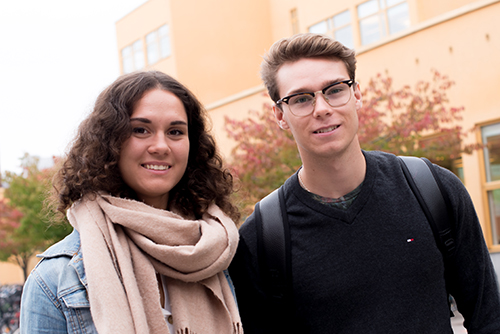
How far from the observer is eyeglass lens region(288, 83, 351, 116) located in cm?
242

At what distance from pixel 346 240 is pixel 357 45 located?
1495cm

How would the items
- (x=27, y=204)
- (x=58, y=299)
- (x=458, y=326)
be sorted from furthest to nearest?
1. (x=27, y=204)
2. (x=458, y=326)
3. (x=58, y=299)

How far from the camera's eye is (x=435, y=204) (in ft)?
7.59

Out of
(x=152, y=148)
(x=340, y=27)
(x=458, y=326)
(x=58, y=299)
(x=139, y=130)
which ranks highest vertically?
(x=340, y=27)

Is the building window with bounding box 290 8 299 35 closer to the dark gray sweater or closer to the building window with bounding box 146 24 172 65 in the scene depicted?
the building window with bounding box 146 24 172 65

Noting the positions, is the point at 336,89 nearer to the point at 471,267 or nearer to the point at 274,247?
the point at 274,247

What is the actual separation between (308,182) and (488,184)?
9428 millimetres

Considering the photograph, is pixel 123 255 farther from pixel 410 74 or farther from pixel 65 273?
pixel 410 74

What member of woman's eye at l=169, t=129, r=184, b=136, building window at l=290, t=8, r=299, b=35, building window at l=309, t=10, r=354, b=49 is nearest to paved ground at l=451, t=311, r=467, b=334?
woman's eye at l=169, t=129, r=184, b=136

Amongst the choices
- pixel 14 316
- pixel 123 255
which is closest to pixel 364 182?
pixel 123 255

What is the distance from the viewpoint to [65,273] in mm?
2119

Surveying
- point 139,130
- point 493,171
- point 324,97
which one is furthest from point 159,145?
point 493,171

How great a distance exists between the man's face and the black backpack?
1.10 ft

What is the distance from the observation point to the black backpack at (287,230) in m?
2.30
